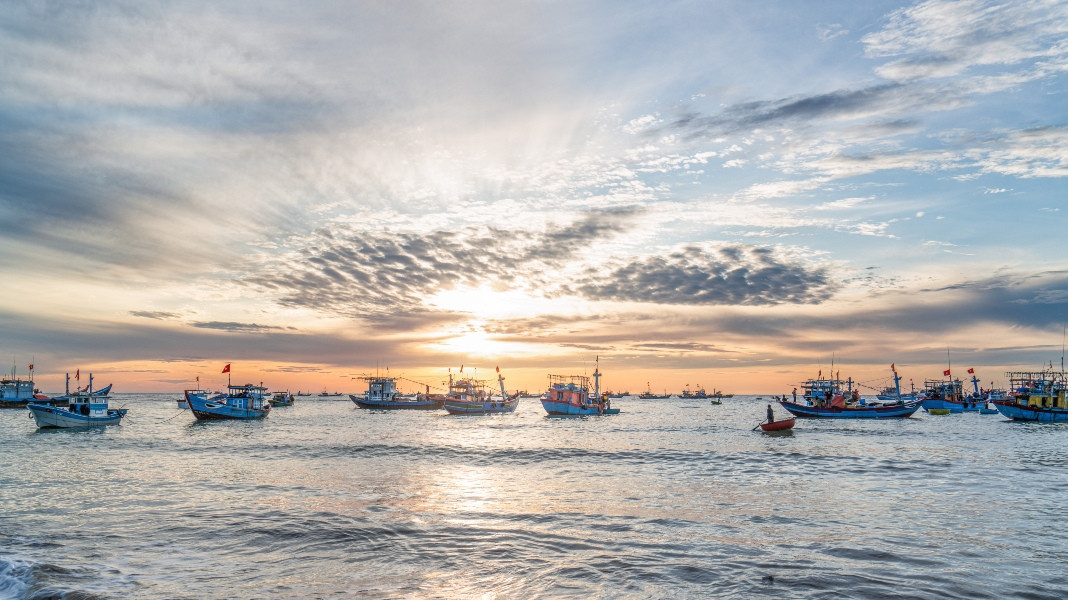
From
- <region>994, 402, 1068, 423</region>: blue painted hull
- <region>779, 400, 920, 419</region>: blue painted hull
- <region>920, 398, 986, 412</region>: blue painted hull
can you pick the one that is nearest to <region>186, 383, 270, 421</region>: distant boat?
<region>779, 400, 920, 419</region>: blue painted hull

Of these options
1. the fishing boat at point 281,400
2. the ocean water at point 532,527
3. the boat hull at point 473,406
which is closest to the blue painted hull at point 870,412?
the ocean water at point 532,527

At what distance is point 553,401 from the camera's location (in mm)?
93125

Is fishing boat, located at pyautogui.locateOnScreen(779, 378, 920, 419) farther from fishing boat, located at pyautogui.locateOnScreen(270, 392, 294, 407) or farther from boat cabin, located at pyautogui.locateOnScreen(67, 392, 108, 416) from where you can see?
fishing boat, located at pyautogui.locateOnScreen(270, 392, 294, 407)

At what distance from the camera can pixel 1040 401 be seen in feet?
242

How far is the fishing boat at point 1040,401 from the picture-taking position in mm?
72188

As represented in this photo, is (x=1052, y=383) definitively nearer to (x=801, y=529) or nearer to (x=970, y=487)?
(x=970, y=487)

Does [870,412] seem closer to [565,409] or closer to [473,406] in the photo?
[565,409]

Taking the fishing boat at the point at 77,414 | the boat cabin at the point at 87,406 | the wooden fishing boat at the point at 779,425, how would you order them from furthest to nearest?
1. the boat cabin at the point at 87,406
2. the fishing boat at the point at 77,414
3. the wooden fishing boat at the point at 779,425

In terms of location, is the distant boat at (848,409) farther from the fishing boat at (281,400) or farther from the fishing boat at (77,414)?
the fishing boat at (281,400)

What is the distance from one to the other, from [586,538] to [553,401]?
78.1 m

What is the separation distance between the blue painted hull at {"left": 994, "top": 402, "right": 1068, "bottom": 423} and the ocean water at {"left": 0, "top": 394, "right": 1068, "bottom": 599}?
49826 mm

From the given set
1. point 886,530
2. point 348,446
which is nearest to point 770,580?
point 886,530

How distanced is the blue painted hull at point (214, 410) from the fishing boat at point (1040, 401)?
102 meters

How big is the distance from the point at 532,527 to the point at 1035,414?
8548cm
